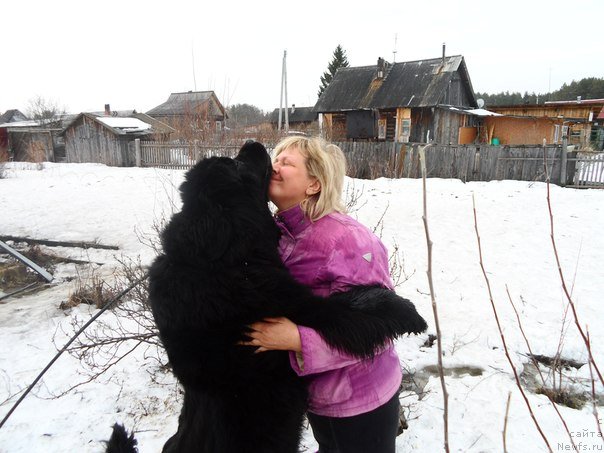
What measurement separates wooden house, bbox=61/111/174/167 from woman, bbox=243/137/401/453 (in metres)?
20.5

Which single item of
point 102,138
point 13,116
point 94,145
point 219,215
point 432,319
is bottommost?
point 432,319

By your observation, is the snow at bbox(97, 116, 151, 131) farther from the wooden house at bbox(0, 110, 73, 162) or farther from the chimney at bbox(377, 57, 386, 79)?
the chimney at bbox(377, 57, 386, 79)

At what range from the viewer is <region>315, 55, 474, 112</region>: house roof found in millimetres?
23859

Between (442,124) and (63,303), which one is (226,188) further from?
(442,124)

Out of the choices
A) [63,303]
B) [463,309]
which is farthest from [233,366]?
[63,303]

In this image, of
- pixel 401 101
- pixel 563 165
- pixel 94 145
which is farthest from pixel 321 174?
pixel 94 145

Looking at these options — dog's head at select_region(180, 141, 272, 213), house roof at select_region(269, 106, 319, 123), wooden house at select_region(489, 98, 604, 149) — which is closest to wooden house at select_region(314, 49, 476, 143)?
wooden house at select_region(489, 98, 604, 149)

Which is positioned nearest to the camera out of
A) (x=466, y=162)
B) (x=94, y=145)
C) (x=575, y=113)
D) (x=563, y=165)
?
(x=563, y=165)

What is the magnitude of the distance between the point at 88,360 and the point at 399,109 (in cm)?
2447

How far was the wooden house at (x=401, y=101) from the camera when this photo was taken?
79.0 ft

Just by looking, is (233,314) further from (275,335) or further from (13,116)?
(13,116)

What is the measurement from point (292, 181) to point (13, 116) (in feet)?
196

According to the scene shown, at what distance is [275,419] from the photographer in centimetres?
144

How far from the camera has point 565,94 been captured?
2499 inches
